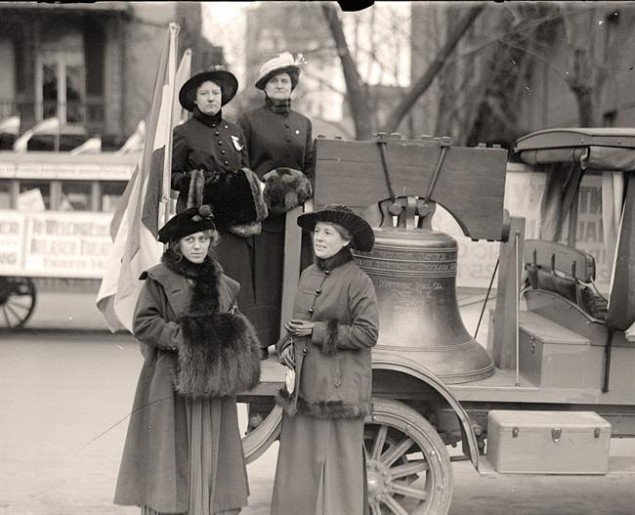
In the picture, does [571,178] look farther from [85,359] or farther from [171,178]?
[85,359]

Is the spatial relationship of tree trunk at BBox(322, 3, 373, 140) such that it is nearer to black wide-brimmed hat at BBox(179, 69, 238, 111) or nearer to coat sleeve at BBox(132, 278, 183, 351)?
black wide-brimmed hat at BBox(179, 69, 238, 111)

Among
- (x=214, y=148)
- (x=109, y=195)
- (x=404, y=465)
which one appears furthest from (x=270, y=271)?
(x=109, y=195)

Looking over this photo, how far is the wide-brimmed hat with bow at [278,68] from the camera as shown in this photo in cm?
512

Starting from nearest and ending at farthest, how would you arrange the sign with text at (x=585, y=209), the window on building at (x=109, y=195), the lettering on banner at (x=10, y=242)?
the sign with text at (x=585, y=209), the lettering on banner at (x=10, y=242), the window on building at (x=109, y=195)

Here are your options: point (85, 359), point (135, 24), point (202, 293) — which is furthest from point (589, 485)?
point (135, 24)

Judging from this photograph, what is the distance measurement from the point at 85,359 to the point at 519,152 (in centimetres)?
686

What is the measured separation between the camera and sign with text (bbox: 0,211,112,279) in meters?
12.0

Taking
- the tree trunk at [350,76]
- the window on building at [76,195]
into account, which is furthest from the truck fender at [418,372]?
the tree trunk at [350,76]

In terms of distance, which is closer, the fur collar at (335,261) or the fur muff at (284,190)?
the fur collar at (335,261)

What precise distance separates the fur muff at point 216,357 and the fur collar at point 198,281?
4 centimetres

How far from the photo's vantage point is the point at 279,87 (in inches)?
208

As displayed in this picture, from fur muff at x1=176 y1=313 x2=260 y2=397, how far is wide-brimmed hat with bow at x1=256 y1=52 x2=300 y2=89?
170 cm

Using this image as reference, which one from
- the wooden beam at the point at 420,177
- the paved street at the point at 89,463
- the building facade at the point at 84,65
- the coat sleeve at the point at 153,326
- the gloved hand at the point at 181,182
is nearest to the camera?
the coat sleeve at the point at 153,326

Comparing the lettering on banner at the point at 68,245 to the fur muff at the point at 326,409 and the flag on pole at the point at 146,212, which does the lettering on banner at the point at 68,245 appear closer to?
the flag on pole at the point at 146,212
